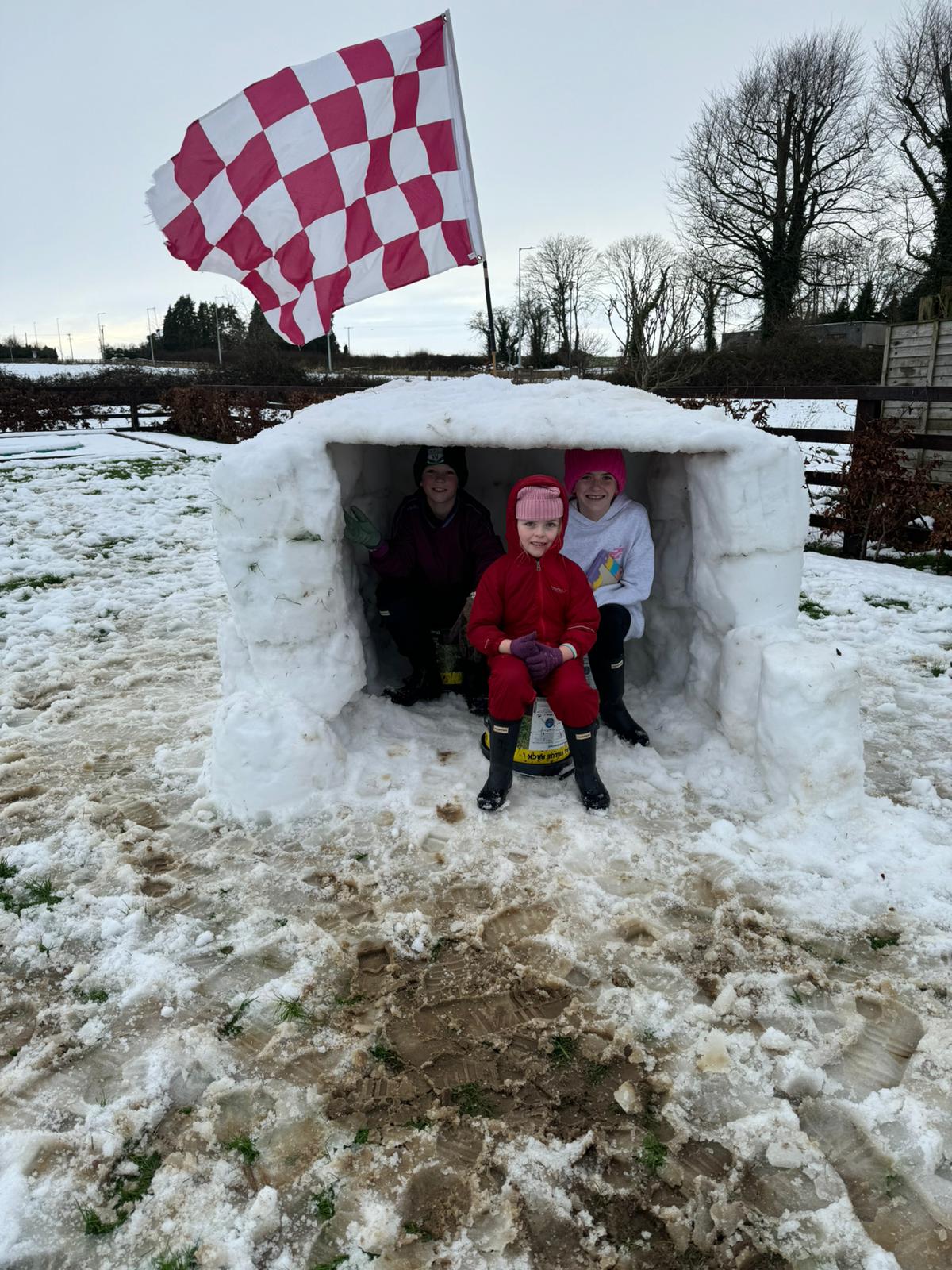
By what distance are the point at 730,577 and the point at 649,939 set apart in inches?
51.8

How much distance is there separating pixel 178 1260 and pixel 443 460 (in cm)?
271

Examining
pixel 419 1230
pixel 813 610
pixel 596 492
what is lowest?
pixel 419 1230

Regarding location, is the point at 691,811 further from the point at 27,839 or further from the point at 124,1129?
the point at 27,839

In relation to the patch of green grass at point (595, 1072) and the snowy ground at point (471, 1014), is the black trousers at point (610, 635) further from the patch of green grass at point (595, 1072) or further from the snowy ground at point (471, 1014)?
the patch of green grass at point (595, 1072)

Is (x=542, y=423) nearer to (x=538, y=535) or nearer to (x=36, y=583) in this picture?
(x=538, y=535)

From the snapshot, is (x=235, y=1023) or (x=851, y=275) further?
(x=851, y=275)

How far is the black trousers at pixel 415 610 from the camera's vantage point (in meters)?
3.42

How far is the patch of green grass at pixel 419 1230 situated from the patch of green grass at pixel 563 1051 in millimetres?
438

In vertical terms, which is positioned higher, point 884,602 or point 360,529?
point 360,529

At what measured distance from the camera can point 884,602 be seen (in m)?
5.00

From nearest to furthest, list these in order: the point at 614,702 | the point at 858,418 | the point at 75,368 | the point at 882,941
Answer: the point at 882,941 < the point at 614,702 < the point at 858,418 < the point at 75,368

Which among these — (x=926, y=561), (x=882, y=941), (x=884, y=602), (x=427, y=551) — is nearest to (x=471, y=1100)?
(x=882, y=941)

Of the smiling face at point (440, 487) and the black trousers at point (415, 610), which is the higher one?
the smiling face at point (440, 487)

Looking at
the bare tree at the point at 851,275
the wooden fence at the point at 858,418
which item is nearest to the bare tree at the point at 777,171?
the bare tree at the point at 851,275
